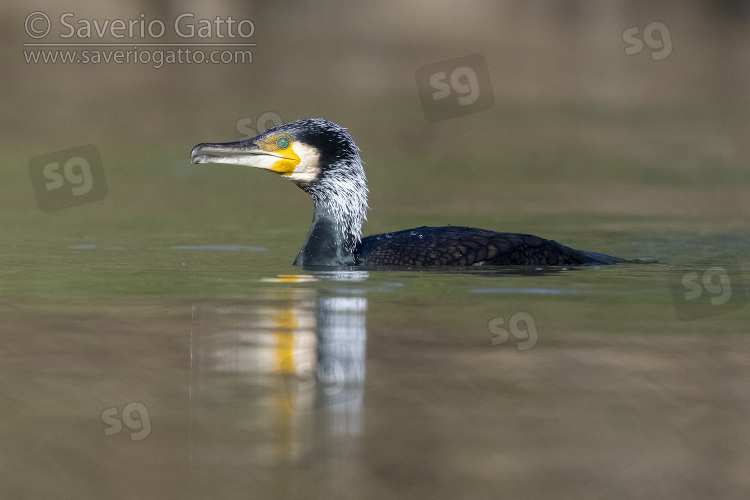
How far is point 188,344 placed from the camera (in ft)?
23.6

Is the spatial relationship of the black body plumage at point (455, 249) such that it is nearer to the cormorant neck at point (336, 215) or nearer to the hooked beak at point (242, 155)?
the cormorant neck at point (336, 215)

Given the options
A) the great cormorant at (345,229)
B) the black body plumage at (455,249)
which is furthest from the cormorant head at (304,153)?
the black body plumage at (455,249)

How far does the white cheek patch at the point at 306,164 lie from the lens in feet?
34.4

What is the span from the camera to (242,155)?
1049 centimetres

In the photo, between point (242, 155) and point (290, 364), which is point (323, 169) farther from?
point (290, 364)


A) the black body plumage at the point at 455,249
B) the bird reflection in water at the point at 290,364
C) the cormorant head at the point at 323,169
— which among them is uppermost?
the cormorant head at the point at 323,169

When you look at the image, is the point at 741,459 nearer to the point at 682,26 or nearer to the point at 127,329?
the point at 127,329

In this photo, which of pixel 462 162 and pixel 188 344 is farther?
pixel 462 162

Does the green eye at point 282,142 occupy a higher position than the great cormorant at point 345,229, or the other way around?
the green eye at point 282,142

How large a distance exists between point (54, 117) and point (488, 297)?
14394 mm

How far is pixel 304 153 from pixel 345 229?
0.67 meters

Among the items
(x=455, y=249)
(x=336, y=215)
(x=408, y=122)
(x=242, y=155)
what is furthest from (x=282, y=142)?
(x=408, y=122)

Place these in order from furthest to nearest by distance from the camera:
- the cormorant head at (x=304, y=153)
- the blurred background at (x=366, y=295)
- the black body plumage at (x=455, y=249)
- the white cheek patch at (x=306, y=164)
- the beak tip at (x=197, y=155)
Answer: the white cheek patch at (x=306, y=164) → the cormorant head at (x=304, y=153) → the black body plumage at (x=455, y=249) → the beak tip at (x=197, y=155) → the blurred background at (x=366, y=295)

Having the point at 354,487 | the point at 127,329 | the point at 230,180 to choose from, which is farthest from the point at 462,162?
the point at 354,487
